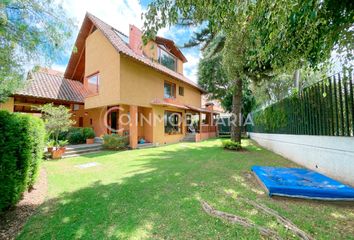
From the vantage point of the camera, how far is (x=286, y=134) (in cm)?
1004

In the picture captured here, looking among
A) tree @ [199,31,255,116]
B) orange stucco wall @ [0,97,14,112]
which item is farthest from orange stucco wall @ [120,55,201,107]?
tree @ [199,31,255,116]

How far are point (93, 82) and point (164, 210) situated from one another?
14753 mm

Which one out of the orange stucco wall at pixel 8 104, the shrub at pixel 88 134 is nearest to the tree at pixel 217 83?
the shrub at pixel 88 134

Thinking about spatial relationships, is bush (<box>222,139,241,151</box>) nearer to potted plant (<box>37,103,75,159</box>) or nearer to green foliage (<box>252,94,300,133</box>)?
green foliage (<box>252,94,300,133</box>)

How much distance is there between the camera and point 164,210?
4082 mm

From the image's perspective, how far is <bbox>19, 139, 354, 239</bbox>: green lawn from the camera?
325cm

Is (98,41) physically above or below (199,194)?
above

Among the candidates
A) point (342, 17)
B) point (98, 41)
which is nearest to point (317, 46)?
point (342, 17)

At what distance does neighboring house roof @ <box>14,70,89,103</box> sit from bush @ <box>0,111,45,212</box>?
1111 centimetres

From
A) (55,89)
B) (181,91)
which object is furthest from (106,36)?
(181,91)

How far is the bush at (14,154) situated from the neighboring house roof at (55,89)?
11.1 meters

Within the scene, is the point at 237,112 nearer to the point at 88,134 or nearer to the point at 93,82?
the point at 88,134

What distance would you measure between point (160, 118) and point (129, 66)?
5.31m

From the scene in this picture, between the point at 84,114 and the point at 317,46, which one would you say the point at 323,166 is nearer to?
the point at 317,46
